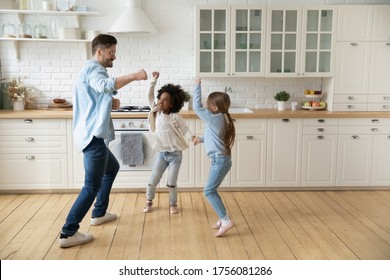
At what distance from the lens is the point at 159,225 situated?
3.92 meters

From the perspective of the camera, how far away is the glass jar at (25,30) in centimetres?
500

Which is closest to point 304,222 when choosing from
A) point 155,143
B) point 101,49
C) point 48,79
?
point 155,143

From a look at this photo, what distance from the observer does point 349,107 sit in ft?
16.9

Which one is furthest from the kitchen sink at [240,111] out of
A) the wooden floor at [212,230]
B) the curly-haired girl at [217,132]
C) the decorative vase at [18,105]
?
the decorative vase at [18,105]

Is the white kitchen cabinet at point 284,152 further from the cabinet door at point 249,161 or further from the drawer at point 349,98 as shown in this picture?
the drawer at point 349,98

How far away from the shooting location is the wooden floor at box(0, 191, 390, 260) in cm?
335

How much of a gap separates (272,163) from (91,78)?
242cm

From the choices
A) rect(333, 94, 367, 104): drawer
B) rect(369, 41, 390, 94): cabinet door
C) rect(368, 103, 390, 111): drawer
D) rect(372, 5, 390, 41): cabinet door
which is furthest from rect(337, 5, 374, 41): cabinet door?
rect(368, 103, 390, 111): drawer

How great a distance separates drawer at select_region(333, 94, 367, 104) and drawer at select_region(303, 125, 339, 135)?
366 millimetres

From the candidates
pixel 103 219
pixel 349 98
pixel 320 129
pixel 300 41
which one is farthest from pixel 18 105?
pixel 349 98

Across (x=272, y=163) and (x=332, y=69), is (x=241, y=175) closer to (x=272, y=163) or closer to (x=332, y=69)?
(x=272, y=163)

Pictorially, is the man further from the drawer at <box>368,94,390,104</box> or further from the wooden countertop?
the drawer at <box>368,94,390,104</box>

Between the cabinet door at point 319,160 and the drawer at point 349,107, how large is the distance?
375 mm

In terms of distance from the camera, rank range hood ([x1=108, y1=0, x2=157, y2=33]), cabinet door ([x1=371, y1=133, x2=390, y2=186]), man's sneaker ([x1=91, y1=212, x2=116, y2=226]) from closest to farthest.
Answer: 1. man's sneaker ([x1=91, y1=212, x2=116, y2=226])
2. range hood ([x1=108, y1=0, x2=157, y2=33])
3. cabinet door ([x1=371, y1=133, x2=390, y2=186])
